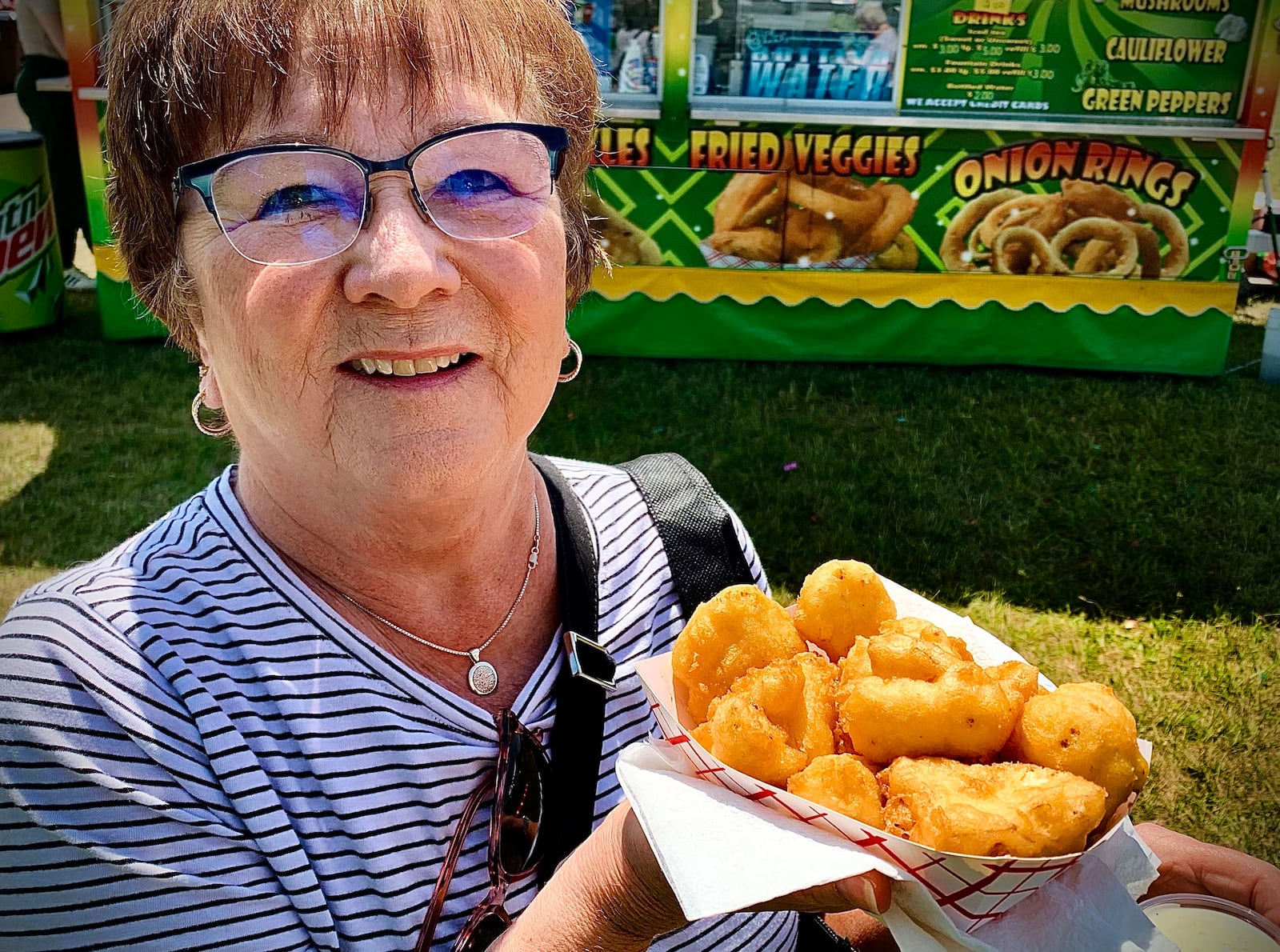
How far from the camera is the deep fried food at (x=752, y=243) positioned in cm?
687

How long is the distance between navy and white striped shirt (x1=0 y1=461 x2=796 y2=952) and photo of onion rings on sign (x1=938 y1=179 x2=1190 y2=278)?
599 cm

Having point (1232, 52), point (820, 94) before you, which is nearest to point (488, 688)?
point (820, 94)

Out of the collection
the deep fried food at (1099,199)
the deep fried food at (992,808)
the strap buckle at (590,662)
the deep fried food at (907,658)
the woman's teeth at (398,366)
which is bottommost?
the deep fried food at (1099,199)

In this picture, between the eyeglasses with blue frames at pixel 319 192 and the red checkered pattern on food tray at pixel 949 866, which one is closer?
the red checkered pattern on food tray at pixel 949 866

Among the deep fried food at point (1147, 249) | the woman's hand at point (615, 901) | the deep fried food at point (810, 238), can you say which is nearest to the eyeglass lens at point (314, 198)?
the woman's hand at point (615, 901)

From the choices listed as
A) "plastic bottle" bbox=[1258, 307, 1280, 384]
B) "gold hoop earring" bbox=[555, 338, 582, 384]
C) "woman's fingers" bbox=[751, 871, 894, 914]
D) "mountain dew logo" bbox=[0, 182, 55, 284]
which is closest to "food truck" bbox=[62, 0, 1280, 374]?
"plastic bottle" bbox=[1258, 307, 1280, 384]

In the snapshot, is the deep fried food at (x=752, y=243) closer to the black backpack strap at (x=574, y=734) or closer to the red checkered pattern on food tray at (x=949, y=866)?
the black backpack strap at (x=574, y=734)

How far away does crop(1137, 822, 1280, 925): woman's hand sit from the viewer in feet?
5.03

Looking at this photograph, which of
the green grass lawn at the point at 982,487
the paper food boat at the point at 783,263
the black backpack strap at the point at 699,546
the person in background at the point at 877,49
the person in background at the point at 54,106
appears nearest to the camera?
the black backpack strap at the point at 699,546

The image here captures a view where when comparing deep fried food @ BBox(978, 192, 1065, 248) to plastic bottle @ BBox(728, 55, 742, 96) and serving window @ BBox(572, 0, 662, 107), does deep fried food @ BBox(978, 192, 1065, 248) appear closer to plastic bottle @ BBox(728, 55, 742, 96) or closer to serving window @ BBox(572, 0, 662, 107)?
plastic bottle @ BBox(728, 55, 742, 96)

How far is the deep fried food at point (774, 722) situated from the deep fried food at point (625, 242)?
587 centimetres

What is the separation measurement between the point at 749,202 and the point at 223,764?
6.10 m

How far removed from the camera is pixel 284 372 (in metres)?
1.32

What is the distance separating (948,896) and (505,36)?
123cm
